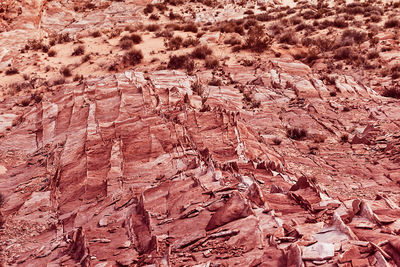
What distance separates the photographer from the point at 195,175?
23.6 feet

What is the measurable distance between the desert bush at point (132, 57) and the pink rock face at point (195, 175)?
3076 mm

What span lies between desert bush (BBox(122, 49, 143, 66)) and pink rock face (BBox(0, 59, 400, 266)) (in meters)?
3.08

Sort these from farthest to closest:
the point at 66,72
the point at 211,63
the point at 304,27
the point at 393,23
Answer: the point at 304,27 → the point at 393,23 → the point at 66,72 → the point at 211,63

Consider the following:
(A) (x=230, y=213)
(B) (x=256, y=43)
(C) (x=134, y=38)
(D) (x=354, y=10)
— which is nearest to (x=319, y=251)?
(A) (x=230, y=213)

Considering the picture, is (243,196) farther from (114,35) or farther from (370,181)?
(114,35)

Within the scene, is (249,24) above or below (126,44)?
above

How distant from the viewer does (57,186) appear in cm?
794

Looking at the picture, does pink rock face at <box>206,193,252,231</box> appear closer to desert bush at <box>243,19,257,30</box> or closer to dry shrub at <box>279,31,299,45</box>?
dry shrub at <box>279,31,299,45</box>

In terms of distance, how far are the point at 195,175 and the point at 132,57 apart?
1164cm

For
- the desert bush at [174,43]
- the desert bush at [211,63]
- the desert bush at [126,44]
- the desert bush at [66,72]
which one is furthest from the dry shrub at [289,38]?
the desert bush at [66,72]

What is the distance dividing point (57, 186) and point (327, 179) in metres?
7.12

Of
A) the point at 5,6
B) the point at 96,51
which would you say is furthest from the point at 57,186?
the point at 5,6

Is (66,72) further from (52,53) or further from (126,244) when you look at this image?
(126,244)

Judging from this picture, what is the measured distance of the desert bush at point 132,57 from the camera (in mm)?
17000
